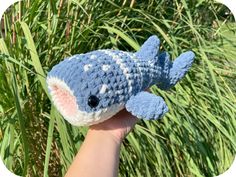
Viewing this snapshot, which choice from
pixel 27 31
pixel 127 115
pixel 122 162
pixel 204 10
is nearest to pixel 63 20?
pixel 27 31

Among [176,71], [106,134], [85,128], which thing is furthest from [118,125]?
[85,128]

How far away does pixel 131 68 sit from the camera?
69 centimetres

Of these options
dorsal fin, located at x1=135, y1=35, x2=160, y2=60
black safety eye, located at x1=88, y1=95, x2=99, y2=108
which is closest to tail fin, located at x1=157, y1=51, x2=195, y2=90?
dorsal fin, located at x1=135, y1=35, x2=160, y2=60

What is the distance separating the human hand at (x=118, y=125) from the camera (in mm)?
686

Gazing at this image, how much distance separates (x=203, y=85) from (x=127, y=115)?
2.09 ft

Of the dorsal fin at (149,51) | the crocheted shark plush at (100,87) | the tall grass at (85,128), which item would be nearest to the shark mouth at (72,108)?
the crocheted shark plush at (100,87)

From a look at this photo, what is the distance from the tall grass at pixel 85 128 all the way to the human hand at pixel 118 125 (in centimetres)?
25

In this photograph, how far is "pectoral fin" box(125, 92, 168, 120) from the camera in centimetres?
67

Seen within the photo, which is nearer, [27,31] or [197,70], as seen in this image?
[27,31]

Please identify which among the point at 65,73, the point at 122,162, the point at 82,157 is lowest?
the point at 122,162

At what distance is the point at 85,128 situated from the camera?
3.33 feet

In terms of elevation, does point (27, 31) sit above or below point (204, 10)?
above

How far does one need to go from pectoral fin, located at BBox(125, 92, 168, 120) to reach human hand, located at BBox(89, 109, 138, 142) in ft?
0.11

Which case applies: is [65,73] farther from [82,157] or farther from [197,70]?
[197,70]
